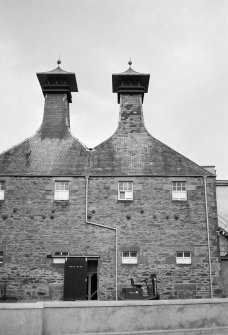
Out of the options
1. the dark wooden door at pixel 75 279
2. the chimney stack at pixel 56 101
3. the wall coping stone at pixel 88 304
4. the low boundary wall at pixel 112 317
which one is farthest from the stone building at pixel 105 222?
the wall coping stone at pixel 88 304

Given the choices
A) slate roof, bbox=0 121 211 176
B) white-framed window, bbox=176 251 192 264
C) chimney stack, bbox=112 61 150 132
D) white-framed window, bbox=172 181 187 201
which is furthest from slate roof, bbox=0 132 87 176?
white-framed window, bbox=176 251 192 264

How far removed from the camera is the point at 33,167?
78.9 ft

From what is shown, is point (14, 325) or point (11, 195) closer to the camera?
point (14, 325)

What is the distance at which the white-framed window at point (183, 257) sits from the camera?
22.1 meters

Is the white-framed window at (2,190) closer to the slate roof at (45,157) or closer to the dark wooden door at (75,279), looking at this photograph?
the slate roof at (45,157)

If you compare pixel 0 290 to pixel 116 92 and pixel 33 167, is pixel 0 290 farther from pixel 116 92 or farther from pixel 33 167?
pixel 116 92

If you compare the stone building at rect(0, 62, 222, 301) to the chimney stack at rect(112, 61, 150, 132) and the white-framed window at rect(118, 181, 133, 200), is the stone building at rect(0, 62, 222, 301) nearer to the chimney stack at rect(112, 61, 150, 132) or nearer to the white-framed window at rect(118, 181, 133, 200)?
the white-framed window at rect(118, 181, 133, 200)

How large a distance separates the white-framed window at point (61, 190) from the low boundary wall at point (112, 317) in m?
13.6

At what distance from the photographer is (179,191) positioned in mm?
23484

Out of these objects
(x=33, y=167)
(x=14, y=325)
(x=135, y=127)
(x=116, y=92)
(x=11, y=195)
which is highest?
(x=116, y=92)

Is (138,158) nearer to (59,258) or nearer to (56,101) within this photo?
(56,101)

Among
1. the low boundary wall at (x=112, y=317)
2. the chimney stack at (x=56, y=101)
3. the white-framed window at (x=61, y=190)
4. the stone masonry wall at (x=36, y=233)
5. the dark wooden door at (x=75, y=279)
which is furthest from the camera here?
the chimney stack at (x=56, y=101)

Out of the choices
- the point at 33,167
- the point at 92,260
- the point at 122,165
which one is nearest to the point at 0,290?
the point at 92,260

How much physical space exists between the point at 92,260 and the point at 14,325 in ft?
43.3
